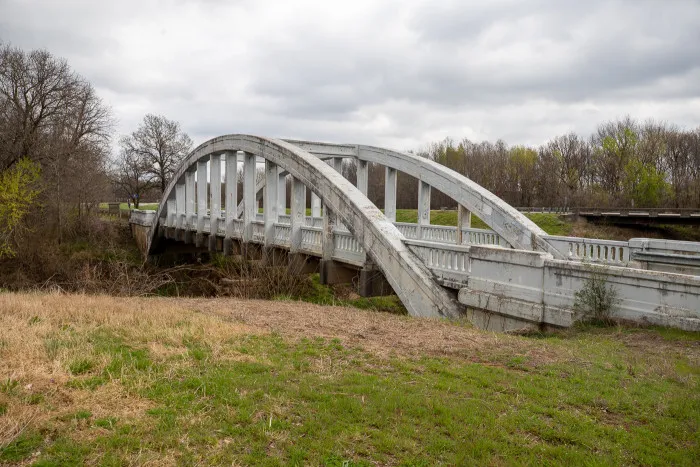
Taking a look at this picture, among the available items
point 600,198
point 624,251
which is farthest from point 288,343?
point 600,198

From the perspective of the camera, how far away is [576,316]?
8.90m

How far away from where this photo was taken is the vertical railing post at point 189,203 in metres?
28.3

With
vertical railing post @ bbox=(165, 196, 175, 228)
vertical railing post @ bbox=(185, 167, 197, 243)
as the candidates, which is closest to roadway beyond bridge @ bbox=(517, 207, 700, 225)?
vertical railing post @ bbox=(185, 167, 197, 243)

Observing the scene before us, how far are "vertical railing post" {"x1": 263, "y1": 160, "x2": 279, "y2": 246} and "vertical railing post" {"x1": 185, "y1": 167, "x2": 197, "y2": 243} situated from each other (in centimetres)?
923

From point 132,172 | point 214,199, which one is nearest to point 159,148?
point 132,172

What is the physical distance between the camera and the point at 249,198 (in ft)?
72.7

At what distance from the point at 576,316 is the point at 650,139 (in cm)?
5205

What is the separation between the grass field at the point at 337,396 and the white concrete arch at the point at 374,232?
11.3 feet

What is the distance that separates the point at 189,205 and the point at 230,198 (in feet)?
21.3

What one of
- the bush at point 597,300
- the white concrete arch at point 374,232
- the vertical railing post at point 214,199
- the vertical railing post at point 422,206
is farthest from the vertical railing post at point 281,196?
the bush at point 597,300

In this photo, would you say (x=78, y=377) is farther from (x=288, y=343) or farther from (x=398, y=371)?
(x=398, y=371)

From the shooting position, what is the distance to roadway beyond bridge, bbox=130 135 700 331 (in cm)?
873

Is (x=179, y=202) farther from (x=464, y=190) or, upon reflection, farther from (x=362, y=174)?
(x=464, y=190)

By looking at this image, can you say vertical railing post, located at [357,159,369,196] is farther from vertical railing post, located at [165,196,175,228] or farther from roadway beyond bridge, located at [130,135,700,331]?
vertical railing post, located at [165,196,175,228]
